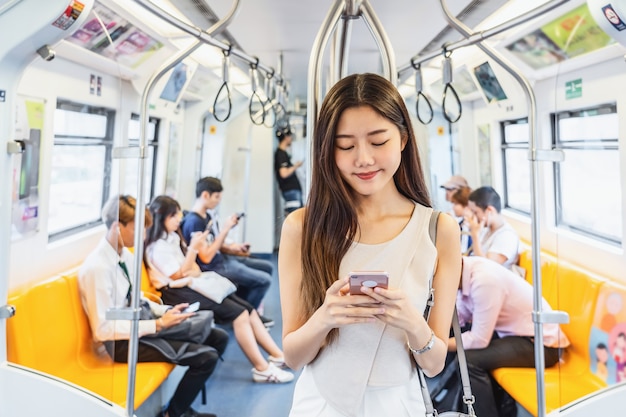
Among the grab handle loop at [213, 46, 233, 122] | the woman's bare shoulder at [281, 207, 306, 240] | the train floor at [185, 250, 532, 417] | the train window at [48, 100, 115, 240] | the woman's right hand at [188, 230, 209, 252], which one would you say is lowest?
Result: the train floor at [185, 250, 532, 417]

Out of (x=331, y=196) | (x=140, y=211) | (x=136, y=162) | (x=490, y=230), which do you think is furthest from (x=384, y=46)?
(x=490, y=230)

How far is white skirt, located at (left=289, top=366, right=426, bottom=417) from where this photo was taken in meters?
1.10

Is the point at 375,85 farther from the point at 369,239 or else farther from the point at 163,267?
the point at 163,267

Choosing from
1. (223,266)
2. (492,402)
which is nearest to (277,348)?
(223,266)

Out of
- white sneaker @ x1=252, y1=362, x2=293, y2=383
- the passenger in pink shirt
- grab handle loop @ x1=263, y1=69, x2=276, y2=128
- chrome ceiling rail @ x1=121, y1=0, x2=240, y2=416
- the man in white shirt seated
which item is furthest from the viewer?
white sneaker @ x1=252, y1=362, x2=293, y2=383

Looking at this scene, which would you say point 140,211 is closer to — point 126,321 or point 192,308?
point 126,321

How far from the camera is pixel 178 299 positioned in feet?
9.42

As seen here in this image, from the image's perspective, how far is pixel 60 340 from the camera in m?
2.05

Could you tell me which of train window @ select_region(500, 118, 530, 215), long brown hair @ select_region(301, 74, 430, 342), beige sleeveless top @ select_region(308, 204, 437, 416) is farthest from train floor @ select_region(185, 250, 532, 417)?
long brown hair @ select_region(301, 74, 430, 342)

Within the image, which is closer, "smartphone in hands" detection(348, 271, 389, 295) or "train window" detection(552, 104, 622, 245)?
"smartphone in hands" detection(348, 271, 389, 295)

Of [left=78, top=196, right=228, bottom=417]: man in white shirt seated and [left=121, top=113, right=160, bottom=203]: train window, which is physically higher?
[left=121, top=113, right=160, bottom=203]: train window

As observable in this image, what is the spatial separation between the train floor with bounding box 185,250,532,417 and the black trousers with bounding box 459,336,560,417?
1.15m

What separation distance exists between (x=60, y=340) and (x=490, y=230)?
7.58ft

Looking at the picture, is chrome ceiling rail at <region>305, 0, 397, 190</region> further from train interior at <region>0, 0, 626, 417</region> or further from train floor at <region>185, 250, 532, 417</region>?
train floor at <region>185, 250, 532, 417</region>
